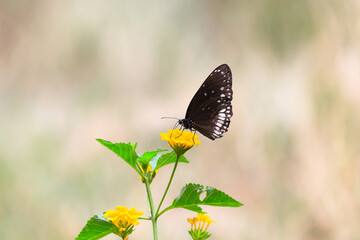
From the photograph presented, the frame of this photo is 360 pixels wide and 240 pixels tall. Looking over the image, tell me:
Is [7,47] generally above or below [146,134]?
above

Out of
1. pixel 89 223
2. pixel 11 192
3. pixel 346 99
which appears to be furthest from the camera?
pixel 346 99

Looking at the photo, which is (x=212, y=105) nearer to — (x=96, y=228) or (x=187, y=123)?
(x=187, y=123)

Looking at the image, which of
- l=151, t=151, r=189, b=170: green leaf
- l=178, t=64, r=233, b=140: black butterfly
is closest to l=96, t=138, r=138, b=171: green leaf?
l=151, t=151, r=189, b=170: green leaf

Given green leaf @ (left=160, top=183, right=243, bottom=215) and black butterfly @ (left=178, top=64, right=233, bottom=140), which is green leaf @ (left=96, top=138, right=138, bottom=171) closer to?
green leaf @ (left=160, top=183, right=243, bottom=215)

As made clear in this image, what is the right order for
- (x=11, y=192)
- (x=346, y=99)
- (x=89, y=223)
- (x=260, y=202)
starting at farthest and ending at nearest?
(x=346, y=99), (x=260, y=202), (x=11, y=192), (x=89, y=223)

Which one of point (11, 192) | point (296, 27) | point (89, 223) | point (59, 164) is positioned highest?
point (296, 27)

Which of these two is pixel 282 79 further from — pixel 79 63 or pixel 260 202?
pixel 79 63

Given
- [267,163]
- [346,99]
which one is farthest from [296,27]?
[267,163]
